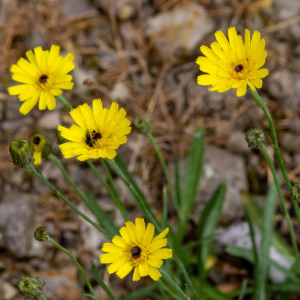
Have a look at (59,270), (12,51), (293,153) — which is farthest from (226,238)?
(12,51)

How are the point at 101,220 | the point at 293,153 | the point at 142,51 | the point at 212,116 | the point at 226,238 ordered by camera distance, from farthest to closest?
the point at 142,51, the point at 212,116, the point at 293,153, the point at 226,238, the point at 101,220

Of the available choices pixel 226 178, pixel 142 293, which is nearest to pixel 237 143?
pixel 226 178

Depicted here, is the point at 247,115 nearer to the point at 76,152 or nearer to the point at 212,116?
the point at 212,116

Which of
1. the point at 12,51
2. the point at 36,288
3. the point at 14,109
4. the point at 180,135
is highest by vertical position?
the point at 12,51

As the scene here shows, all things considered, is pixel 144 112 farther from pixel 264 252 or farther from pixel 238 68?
pixel 238 68

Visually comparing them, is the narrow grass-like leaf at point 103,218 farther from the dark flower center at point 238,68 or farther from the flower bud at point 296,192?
the dark flower center at point 238,68

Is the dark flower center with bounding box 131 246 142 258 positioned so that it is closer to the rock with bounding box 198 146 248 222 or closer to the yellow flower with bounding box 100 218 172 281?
the yellow flower with bounding box 100 218 172 281

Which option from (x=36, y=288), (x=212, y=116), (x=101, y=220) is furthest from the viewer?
(x=212, y=116)

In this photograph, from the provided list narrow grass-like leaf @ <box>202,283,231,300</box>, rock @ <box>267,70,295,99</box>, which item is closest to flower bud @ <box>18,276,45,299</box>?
narrow grass-like leaf @ <box>202,283,231,300</box>
